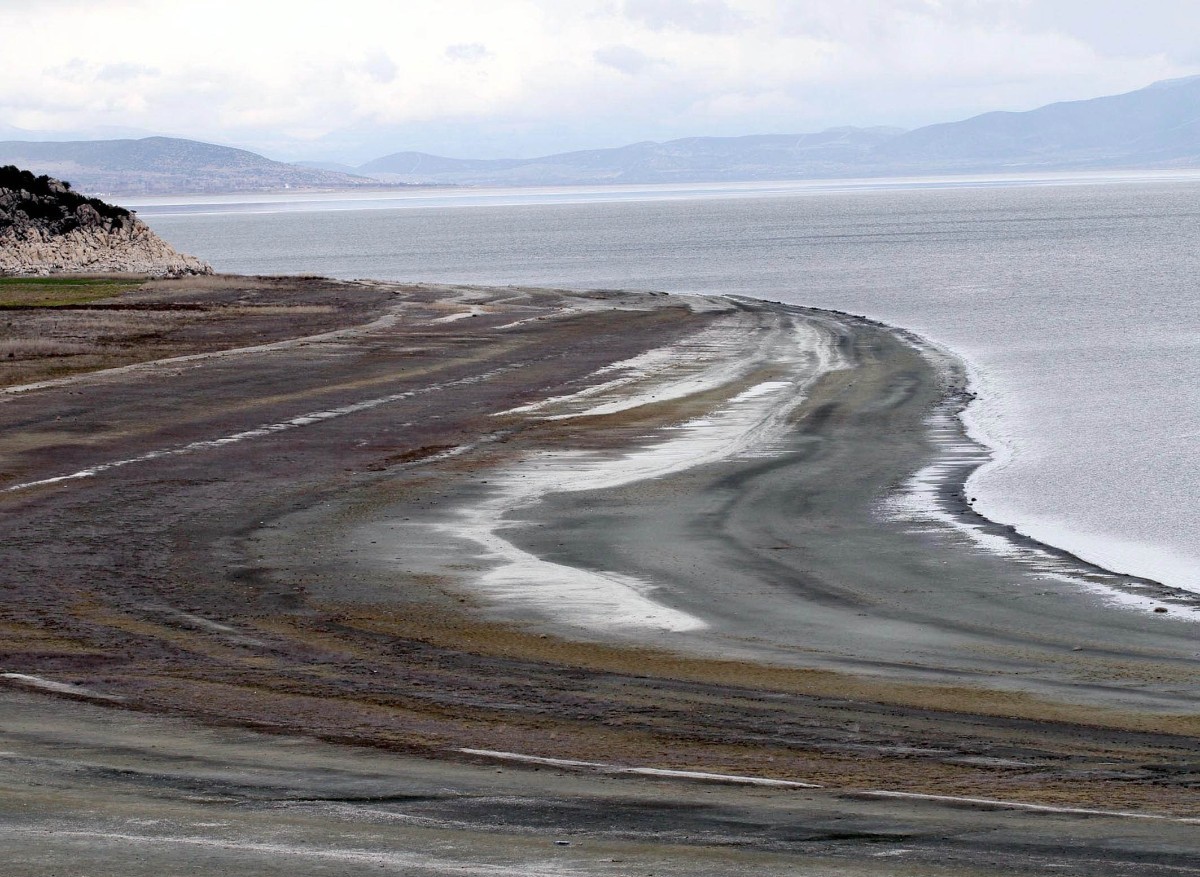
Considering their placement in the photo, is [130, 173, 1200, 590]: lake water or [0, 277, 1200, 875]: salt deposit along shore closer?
[0, 277, 1200, 875]: salt deposit along shore

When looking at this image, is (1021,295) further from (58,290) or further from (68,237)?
(68,237)

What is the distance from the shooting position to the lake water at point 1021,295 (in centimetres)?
2095

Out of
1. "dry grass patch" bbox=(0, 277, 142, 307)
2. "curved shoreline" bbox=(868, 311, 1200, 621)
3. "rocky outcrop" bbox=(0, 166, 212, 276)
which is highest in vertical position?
"rocky outcrop" bbox=(0, 166, 212, 276)

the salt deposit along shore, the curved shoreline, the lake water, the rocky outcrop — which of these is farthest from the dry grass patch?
the curved shoreline

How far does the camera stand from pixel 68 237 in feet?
264

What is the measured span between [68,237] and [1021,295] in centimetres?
4627

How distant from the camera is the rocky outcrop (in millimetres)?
77500

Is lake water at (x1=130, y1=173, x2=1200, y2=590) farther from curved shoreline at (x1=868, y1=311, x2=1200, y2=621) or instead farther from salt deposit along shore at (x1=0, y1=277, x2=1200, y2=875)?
salt deposit along shore at (x1=0, y1=277, x2=1200, y2=875)

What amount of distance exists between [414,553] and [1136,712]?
8.25m

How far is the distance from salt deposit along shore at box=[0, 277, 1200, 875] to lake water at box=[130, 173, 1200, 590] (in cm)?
164

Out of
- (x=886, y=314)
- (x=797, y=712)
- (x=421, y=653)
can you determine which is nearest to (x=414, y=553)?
(x=421, y=653)

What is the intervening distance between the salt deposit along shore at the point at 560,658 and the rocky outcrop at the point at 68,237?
52512mm

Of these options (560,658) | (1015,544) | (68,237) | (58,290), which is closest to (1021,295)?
(58,290)

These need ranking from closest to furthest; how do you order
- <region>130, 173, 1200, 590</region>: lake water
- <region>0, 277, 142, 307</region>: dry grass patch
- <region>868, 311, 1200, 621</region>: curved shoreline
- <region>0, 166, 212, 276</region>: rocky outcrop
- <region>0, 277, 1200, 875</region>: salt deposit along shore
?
<region>0, 277, 1200, 875</region>: salt deposit along shore → <region>868, 311, 1200, 621</region>: curved shoreline → <region>130, 173, 1200, 590</region>: lake water → <region>0, 277, 142, 307</region>: dry grass patch → <region>0, 166, 212, 276</region>: rocky outcrop
